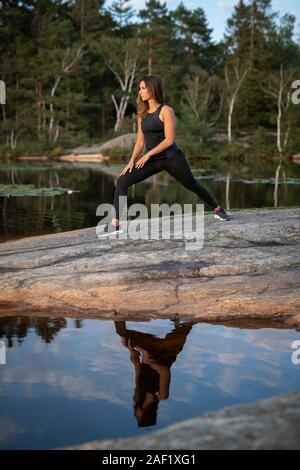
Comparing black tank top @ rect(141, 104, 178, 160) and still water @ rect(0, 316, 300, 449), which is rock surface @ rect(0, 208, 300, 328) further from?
black tank top @ rect(141, 104, 178, 160)

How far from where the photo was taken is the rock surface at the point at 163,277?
5.48 meters

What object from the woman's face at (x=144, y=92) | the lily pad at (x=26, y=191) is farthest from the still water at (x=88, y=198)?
the woman's face at (x=144, y=92)

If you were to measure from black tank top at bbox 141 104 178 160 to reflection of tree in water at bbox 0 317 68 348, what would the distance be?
272cm

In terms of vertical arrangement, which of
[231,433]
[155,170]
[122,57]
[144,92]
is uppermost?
[122,57]

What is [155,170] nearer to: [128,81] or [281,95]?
[281,95]

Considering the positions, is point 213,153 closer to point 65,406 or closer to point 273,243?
point 273,243

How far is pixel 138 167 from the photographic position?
7062 mm

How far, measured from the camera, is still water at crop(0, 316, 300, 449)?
3363 millimetres

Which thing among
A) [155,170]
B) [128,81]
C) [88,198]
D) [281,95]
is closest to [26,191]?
[88,198]

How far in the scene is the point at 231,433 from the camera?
94.7 inches

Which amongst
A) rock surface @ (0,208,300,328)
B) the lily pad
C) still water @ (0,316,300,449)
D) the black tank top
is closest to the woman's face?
the black tank top

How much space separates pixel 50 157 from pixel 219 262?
139 feet

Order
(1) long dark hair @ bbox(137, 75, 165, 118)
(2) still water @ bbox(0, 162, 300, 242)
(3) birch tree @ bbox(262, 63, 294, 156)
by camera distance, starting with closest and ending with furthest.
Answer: (1) long dark hair @ bbox(137, 75, 165, 118) < (2) still water @ bbox(0, 162, 300, 242) < (3) birch tree @ bbox(262, 63, 294, 156)

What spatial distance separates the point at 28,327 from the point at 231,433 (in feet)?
10.3
